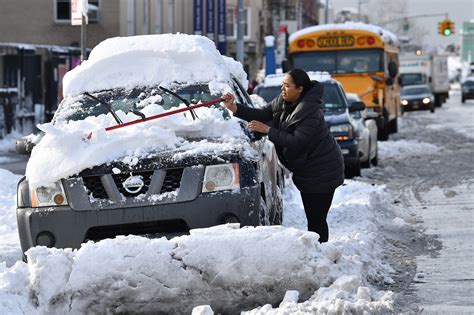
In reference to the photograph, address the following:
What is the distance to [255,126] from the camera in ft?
28.5

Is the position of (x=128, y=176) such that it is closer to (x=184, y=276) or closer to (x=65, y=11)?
(x=184, y=276)

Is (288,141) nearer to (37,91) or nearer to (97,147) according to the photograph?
(97,147)

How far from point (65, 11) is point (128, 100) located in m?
31.0

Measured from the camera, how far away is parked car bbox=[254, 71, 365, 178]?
18.7m

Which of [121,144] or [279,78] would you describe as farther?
[279,78]

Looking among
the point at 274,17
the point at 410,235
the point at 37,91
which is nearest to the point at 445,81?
the point at 274,17

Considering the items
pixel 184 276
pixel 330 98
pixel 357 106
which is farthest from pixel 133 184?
pixel 330 98

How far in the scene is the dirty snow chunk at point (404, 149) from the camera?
2566 cm

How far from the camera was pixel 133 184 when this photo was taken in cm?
859

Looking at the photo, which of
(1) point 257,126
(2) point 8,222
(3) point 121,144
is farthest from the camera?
(2) point 8,222

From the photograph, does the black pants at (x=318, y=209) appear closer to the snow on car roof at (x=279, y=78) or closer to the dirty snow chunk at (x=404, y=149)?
the snow on car roof at (x=279, y=78)

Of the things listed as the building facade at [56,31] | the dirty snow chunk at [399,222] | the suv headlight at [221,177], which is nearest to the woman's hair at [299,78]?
the suv headlight at [221,177]

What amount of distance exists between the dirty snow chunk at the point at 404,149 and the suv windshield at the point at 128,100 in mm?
15249

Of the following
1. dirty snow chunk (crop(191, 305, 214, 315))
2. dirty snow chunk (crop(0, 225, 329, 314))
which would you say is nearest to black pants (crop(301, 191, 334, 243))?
dirty snow chunk (crop(0, 225, 329, 314))
